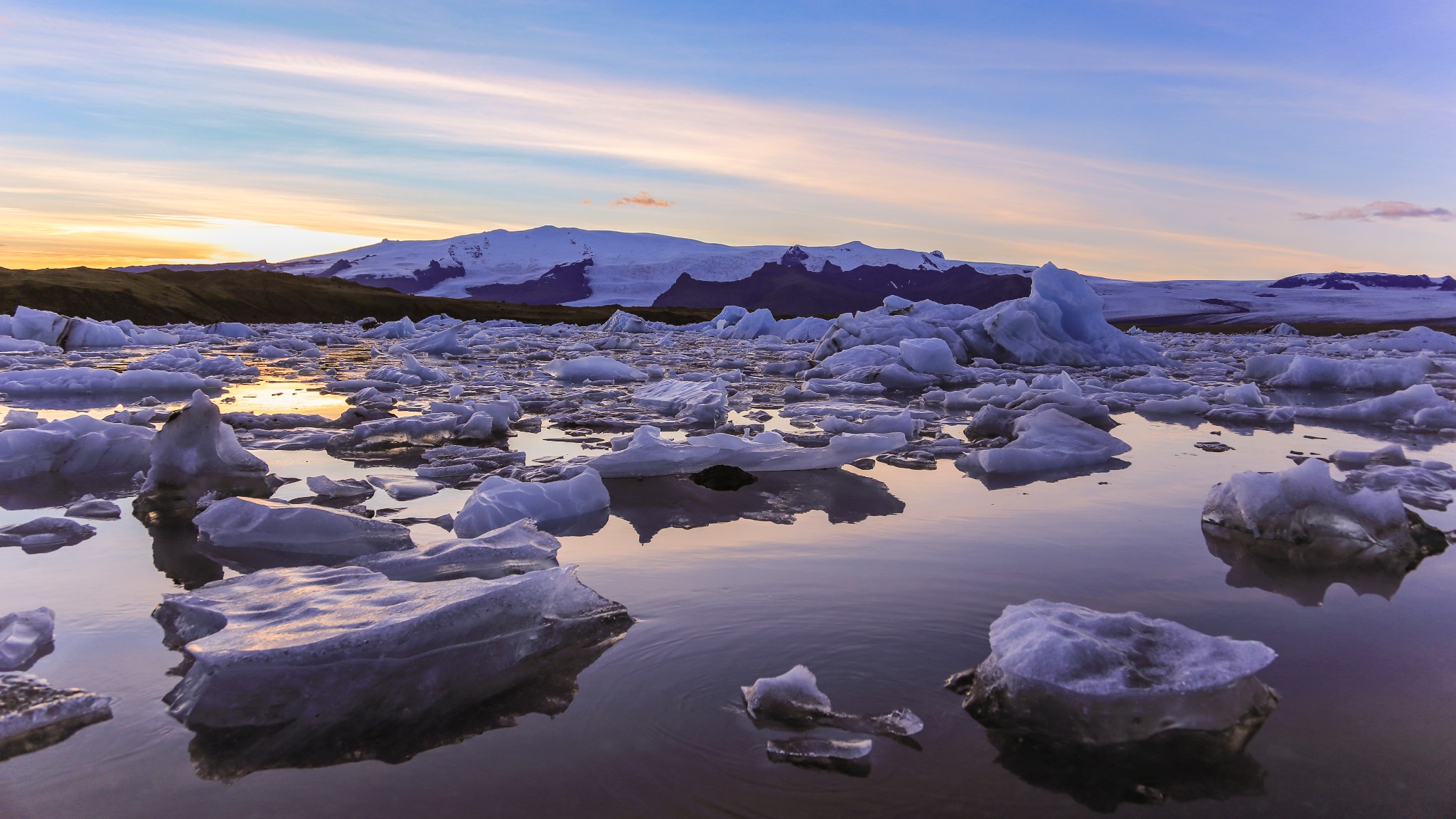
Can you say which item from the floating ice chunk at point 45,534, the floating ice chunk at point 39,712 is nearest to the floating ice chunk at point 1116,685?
the floating ice chunk at point 39,712

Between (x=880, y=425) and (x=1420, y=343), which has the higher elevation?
(x=880, y=425)

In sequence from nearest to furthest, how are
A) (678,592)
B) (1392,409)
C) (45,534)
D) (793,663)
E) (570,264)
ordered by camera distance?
(793,663), (678,592), (45,534), (1392,409), (570,264)

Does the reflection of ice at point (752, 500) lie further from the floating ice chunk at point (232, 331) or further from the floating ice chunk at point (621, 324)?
the floating ice chunk at point (621, 324)

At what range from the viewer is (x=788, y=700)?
6.84ft

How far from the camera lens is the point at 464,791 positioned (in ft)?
5.75

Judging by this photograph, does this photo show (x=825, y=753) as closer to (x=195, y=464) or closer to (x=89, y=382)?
(x=195, y=464)

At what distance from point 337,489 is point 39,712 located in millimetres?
2463

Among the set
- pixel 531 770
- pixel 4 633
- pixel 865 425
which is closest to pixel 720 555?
pixel 531 770

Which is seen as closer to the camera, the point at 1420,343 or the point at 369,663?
the point at 369,663

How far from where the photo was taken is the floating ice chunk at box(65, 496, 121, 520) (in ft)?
13.0

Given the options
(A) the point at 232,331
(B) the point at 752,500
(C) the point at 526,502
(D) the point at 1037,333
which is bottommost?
(A) the point at 232,331

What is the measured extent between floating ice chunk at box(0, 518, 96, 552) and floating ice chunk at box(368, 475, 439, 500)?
4.03 feet

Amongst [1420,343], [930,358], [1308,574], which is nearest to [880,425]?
[1308,574]

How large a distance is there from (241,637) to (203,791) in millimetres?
568
